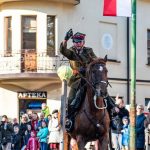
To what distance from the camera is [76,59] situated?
1522cm

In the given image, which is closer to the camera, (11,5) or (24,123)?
(24,123)

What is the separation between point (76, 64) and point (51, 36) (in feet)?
62.3

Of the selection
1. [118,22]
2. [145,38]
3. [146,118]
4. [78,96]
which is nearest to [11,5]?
[118,22]

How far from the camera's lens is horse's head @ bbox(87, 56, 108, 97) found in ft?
45.4

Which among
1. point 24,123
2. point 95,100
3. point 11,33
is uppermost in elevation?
point 11,33

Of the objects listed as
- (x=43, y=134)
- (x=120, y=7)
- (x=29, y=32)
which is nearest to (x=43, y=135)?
(x=43, y=134)

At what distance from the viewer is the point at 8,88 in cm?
3462

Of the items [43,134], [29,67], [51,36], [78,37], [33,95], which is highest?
[51,36]

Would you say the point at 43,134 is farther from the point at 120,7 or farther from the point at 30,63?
the point at 30,63

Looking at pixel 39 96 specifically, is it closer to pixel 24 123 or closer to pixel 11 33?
pixel 11 33

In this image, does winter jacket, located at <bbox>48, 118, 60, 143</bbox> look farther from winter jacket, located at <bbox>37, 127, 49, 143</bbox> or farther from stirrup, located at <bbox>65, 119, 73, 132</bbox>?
stirrup, located at <bbox>65, 119, 73, 132</bbox>

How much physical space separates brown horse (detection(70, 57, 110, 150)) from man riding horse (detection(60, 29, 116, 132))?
0.16 meters

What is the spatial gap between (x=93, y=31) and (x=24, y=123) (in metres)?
11.4

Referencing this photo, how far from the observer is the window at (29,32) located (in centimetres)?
3400
